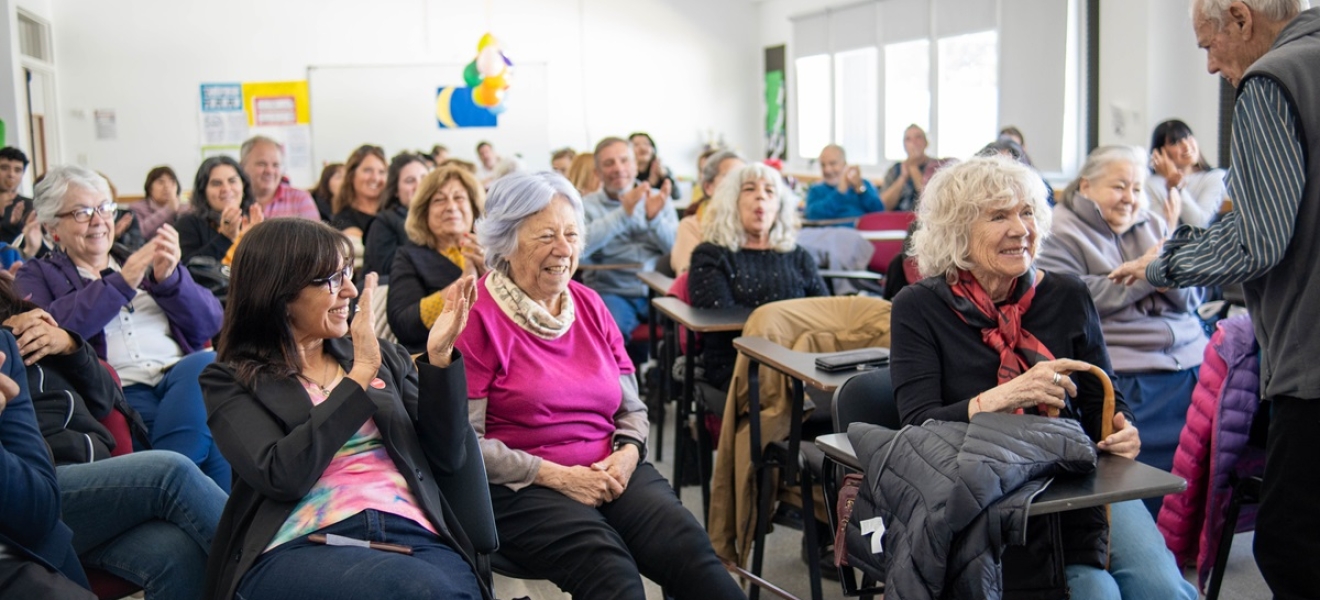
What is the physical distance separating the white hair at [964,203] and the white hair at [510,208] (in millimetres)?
762

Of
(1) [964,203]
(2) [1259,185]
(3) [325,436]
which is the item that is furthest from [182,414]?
(2) [1259,185]

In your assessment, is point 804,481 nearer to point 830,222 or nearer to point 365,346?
point 365,346

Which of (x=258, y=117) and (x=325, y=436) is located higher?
(x=258, y=117)

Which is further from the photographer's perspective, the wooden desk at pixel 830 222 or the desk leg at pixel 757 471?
the wooden desk at pixel 830 222

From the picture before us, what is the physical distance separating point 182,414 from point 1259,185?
248 centimetres

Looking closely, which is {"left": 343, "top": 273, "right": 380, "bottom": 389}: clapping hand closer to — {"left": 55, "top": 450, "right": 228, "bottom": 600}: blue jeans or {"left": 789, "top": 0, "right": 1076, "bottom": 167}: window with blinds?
{"left": 55, "top": 450, "right": 228, "bottom": 600}: blue jeans

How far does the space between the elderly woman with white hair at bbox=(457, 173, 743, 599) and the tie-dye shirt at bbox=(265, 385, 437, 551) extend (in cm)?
30

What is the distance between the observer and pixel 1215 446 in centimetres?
259

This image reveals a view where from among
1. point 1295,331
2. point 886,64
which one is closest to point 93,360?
point 1295,331

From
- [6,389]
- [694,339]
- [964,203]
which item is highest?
[964,203]

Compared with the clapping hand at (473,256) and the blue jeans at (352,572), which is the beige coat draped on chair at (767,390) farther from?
the blue jeans at (352,572)

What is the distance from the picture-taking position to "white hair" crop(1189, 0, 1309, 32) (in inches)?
77.5

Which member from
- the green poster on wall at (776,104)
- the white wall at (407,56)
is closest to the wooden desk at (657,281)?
the white wall at (407,56)

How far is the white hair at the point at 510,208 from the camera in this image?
7.86 ft
